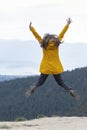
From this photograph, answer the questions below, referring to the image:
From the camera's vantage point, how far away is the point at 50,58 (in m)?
16.4

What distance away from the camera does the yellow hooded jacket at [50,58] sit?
643 inches

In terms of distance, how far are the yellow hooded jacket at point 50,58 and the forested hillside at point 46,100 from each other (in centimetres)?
9052

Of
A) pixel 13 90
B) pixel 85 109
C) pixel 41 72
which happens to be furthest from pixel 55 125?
pixel 13 90

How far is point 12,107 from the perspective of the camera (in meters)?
131

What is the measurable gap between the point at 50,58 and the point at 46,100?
115 metres

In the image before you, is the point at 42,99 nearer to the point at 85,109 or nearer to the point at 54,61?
the point at 85,109

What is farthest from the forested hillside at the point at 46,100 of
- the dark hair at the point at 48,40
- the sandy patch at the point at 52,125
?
the dark hair at the point at 48,40

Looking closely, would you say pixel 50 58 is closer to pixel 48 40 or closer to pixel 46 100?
pixel 48 40

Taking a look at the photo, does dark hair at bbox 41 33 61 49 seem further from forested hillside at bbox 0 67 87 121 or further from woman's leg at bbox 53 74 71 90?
forested hillside at bbox 0 67 87 121

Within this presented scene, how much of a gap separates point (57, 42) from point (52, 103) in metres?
114

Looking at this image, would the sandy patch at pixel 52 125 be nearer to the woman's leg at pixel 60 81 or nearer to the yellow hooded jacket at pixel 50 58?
the woman's leg at pixel 60 81

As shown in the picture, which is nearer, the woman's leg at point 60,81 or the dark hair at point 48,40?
the dark hair at point 48,40

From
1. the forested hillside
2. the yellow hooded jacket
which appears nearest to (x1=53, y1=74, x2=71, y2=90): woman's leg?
the yellow hooded jacket

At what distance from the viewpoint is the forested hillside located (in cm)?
11975
